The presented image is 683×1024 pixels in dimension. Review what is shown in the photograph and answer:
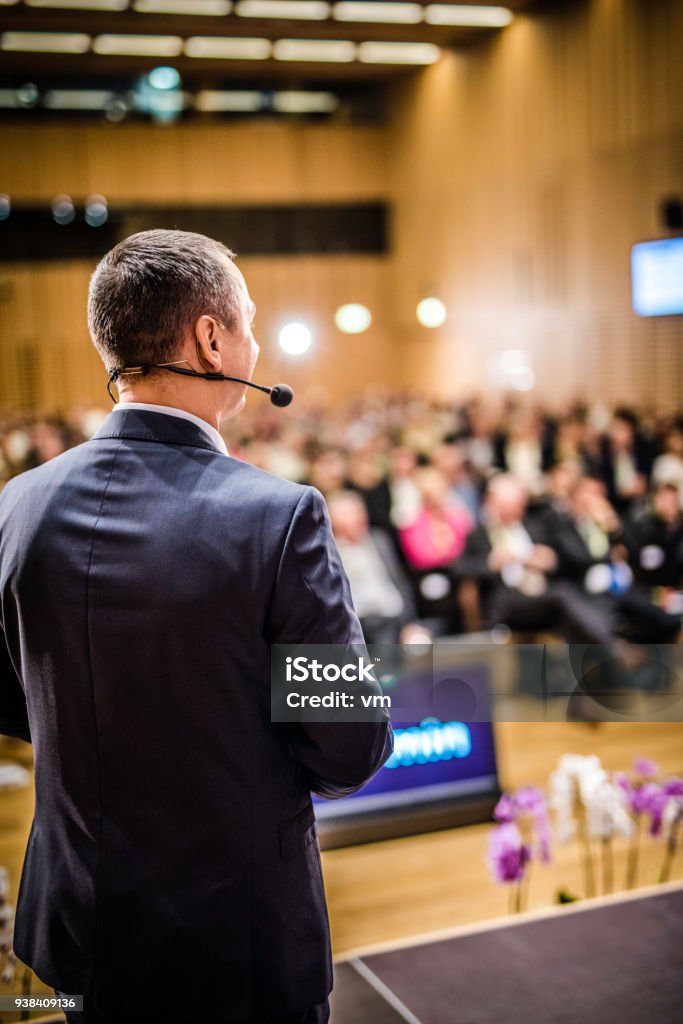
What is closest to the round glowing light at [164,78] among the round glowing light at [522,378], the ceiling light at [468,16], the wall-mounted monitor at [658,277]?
the ceiling light at [468,16]

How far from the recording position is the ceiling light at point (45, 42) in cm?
1168

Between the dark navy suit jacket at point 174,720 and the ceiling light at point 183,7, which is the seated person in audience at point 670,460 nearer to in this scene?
the dark navy suit jacket at point 174,720

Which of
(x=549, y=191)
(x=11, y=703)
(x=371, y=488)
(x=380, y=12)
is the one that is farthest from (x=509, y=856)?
(x=380, y=12)

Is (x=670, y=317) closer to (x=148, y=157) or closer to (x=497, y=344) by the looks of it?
(x=497, y=344)

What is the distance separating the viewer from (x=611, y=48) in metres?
10.8

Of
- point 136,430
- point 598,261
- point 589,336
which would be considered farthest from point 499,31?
point 136,430

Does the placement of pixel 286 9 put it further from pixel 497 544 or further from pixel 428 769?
pixel 428 769

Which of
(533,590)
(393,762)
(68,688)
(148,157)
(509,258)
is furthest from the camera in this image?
(148,157)

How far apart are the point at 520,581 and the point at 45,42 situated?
1012 centimetres

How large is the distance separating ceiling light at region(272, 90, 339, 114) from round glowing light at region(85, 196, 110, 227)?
10.7 feet

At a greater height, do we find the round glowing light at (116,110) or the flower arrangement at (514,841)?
the round glowing light at (116,110)

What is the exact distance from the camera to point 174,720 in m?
1.11

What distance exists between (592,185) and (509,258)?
6.57 feet

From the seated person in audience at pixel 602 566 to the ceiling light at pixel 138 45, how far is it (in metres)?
9.19
